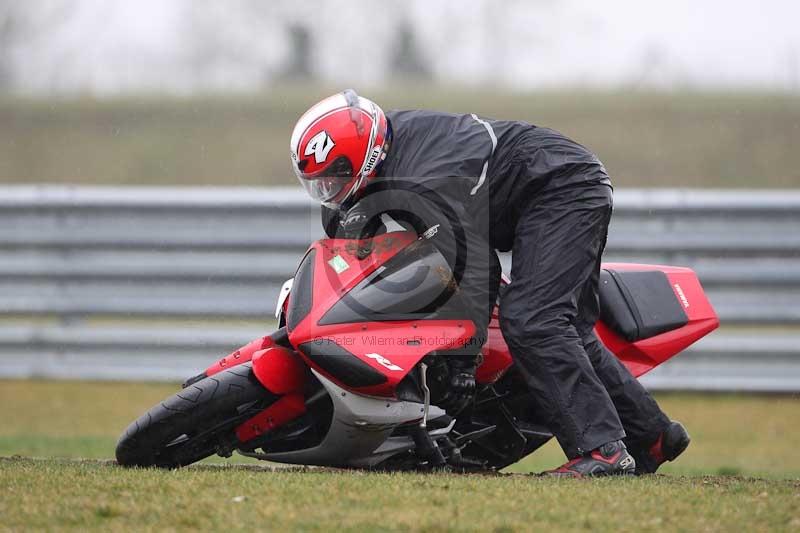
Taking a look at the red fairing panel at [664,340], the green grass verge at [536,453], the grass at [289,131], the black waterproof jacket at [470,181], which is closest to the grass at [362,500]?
the red fairing panel at [664,340]

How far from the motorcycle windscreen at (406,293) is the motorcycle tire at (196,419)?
1.32 feet

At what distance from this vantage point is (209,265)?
8.40m

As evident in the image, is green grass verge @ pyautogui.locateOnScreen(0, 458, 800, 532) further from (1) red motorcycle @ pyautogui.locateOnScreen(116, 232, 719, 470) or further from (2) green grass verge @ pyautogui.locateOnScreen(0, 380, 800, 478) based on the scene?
(2) green grass verge @ pyautogui.locateOnScreen(0, 380, 800, 478)

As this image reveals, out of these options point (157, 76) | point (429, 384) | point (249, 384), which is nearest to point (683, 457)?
point (429, 384)

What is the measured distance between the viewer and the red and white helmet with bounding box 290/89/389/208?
4520mm

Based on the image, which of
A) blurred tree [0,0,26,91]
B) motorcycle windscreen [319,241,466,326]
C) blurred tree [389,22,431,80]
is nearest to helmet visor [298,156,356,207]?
motorcycle windscreen [319,241,466,326]

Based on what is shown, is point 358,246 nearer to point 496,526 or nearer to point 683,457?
point 496,526

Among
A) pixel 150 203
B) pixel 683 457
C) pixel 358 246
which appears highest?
pixel 358 246

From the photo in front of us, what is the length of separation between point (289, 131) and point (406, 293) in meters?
14.2

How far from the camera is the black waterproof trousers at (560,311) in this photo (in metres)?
4.60

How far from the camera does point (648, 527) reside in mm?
3566

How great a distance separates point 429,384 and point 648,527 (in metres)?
1.25

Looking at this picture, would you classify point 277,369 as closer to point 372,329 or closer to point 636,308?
point 372,329

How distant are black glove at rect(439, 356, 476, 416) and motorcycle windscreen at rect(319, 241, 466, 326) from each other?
0.62 feet
